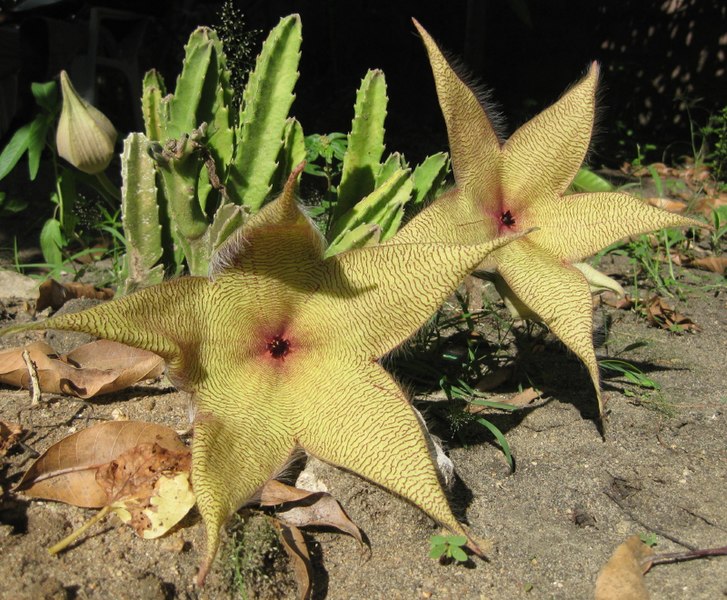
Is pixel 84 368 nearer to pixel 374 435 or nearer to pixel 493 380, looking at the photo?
pixel 374 435

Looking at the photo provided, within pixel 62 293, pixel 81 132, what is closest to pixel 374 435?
pixel 81 132

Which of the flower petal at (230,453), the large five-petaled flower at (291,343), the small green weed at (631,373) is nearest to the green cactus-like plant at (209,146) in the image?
the large five-petaled flower at (291,343)

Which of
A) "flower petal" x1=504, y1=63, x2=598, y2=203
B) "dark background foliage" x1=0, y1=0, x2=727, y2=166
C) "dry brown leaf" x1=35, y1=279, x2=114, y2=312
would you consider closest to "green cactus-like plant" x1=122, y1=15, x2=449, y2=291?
"flower petal" x1=504, y1=63, x2=598, y2=203

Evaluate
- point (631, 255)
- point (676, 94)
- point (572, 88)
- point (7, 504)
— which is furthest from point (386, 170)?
point (676, 94)

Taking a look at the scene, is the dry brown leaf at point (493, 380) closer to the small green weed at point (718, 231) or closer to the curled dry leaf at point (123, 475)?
the curled dry leaf at point (123, 475)

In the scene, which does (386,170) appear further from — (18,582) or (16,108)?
(16,108)

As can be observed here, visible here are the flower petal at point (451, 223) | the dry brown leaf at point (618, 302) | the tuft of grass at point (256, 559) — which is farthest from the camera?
the dry brown leaf at point (618, 302)
